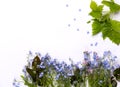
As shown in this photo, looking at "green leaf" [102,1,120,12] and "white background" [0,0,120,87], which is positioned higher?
"green leaf" [102,1,120,12]

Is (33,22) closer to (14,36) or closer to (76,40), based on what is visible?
(14,36)

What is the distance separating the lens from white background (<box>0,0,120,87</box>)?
2029 mm

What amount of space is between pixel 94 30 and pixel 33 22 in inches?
13.4

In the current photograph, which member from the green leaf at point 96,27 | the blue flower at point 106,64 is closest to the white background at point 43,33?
the green leaf at point 96,27

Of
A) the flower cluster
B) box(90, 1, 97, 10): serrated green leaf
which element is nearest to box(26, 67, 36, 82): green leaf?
the flower cluster

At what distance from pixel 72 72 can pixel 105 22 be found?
1.13 ft

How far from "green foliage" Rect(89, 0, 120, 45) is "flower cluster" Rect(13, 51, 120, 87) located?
12cm

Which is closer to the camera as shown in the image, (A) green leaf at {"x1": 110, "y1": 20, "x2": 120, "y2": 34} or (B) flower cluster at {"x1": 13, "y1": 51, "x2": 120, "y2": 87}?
(B) flower cluster at {"x1": 13, "y1": 51, "x2": 120, "y2": 87}

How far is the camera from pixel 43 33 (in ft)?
6.71

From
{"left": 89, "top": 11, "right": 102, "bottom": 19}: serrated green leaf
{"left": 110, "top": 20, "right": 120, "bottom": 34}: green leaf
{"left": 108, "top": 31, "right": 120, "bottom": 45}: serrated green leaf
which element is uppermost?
{"left": 89, "top": 11, "right": 102, "bottom": 19}: serrated green leaf

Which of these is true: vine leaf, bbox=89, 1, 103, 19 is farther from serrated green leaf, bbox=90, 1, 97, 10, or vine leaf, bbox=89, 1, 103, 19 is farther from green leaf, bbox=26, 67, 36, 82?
green leaf, bbox=26, 67, 36, 82

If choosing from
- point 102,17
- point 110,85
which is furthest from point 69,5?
point 110,85

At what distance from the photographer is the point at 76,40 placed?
6.67ft

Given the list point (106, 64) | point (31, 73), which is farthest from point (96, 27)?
point (31, 73)
